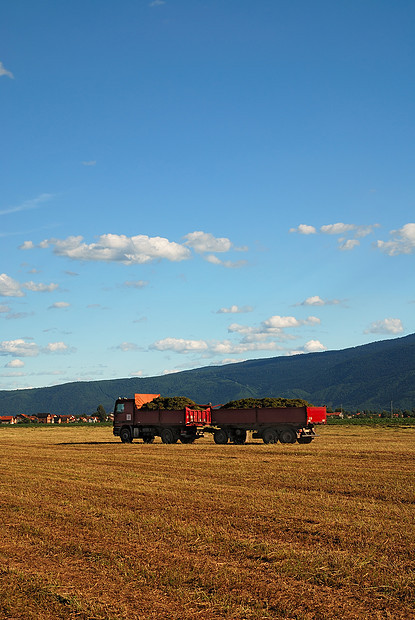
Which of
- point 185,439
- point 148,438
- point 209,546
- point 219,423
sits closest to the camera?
point 209,546

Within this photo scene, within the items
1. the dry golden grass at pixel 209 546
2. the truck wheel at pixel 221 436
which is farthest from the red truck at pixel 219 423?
the dry golden grass at pixel 209 546

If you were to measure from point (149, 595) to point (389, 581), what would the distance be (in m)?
3.50

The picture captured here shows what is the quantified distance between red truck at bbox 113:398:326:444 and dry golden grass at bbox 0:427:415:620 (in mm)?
14647

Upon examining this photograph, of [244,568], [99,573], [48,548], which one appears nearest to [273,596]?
[244,568]

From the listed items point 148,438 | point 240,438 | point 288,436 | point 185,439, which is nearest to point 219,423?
point 240,438

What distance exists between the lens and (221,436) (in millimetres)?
39250

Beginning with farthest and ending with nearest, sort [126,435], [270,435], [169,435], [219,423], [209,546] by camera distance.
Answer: [126,435]
[169,435]
[219,423]
[270,435]
[209,546]

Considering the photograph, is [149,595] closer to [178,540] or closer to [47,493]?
[178,540]

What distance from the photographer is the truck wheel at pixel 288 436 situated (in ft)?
120

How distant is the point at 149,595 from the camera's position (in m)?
8.80

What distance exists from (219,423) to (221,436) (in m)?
0.84

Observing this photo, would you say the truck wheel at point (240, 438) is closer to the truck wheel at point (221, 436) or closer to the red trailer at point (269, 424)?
the red trailer at point (269, 424)

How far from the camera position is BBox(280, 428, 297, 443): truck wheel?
1441 inches

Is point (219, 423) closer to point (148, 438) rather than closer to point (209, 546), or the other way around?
point (148, 438)
